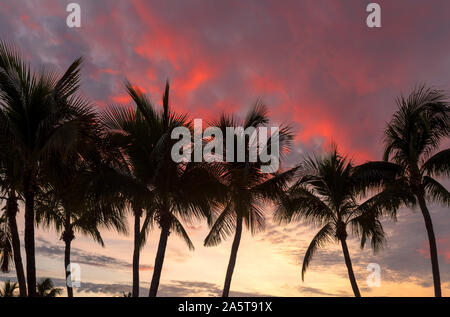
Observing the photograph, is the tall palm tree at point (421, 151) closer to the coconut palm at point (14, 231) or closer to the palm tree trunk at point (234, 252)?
the palm tree trunk at point (234, 252)

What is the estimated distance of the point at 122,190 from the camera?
48.6 feet

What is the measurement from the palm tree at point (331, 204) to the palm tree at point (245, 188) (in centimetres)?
310

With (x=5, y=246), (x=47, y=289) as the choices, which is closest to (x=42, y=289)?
(x=47, y=289)

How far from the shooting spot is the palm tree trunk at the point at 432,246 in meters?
17.8

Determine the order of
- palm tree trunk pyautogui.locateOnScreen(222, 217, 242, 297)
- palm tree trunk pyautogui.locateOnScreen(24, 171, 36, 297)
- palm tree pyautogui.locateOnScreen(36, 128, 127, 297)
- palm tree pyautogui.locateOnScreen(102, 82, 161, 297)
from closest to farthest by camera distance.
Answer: palm tree trunk pyautogui.locateOnScreen(24, 171, 36, 297), palm tree pyautogui.locateOnScreen(36, 128, 127, 297), palm tree pyautogui.locateOnScreen(102, 82, 161, 297), palm tree trunk pyautogui.locateOnScreen(222, 217, 242, 297)

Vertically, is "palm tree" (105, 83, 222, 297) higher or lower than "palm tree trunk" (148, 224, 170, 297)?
higher

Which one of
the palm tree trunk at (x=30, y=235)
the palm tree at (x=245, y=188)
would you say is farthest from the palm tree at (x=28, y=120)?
the palm tree at (x=245, y=188)

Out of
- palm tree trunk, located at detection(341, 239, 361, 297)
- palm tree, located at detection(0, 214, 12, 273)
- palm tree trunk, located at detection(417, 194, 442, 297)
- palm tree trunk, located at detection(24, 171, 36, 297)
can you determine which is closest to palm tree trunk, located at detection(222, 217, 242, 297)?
palm tree trunk, located at detection(341, 239, 361, 297)

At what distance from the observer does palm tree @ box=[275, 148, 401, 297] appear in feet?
70.8

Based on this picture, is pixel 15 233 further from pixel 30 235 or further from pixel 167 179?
pixel 167 179

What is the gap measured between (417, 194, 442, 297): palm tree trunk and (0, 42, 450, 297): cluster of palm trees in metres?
0.05

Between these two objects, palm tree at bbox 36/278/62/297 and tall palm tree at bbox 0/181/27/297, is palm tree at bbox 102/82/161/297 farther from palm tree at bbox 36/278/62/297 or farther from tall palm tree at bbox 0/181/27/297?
palm tree at bbox 36/278/62/297

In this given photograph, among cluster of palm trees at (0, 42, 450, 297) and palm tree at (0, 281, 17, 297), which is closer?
cluster of palm trees at (0, 42, 450, 297)
